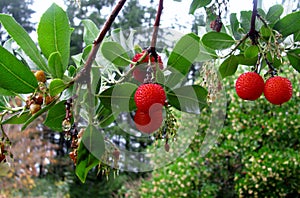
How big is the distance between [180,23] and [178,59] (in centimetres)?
515

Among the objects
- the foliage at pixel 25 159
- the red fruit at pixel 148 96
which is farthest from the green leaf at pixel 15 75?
the foliage at pixel 25 159

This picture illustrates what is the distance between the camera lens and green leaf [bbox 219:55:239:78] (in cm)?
71

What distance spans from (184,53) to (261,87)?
8.4 inches

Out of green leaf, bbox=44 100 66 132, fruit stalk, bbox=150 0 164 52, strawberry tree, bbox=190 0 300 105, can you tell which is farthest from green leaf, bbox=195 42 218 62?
green leaf, bbox=44 100 66 132

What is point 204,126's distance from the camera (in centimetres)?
445

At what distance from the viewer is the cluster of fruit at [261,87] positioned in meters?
0.65

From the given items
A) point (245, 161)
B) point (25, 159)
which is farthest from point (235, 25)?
point (25, 159)

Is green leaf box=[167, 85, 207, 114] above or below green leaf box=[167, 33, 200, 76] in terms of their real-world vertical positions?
below

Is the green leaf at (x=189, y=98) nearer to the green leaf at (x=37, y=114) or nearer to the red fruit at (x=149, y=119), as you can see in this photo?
the red fruit at (x=149, y=119)

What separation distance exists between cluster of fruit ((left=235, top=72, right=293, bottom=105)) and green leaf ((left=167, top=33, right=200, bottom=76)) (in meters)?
0.17

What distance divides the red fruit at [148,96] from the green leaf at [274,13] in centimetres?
25

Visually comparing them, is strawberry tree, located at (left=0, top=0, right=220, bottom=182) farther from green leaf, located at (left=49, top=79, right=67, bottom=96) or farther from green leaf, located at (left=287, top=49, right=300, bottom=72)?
green leaf, located at (left=287, top=49, right=300, bottom=72)

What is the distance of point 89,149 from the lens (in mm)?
465

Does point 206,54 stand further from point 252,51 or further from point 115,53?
point 115,53
